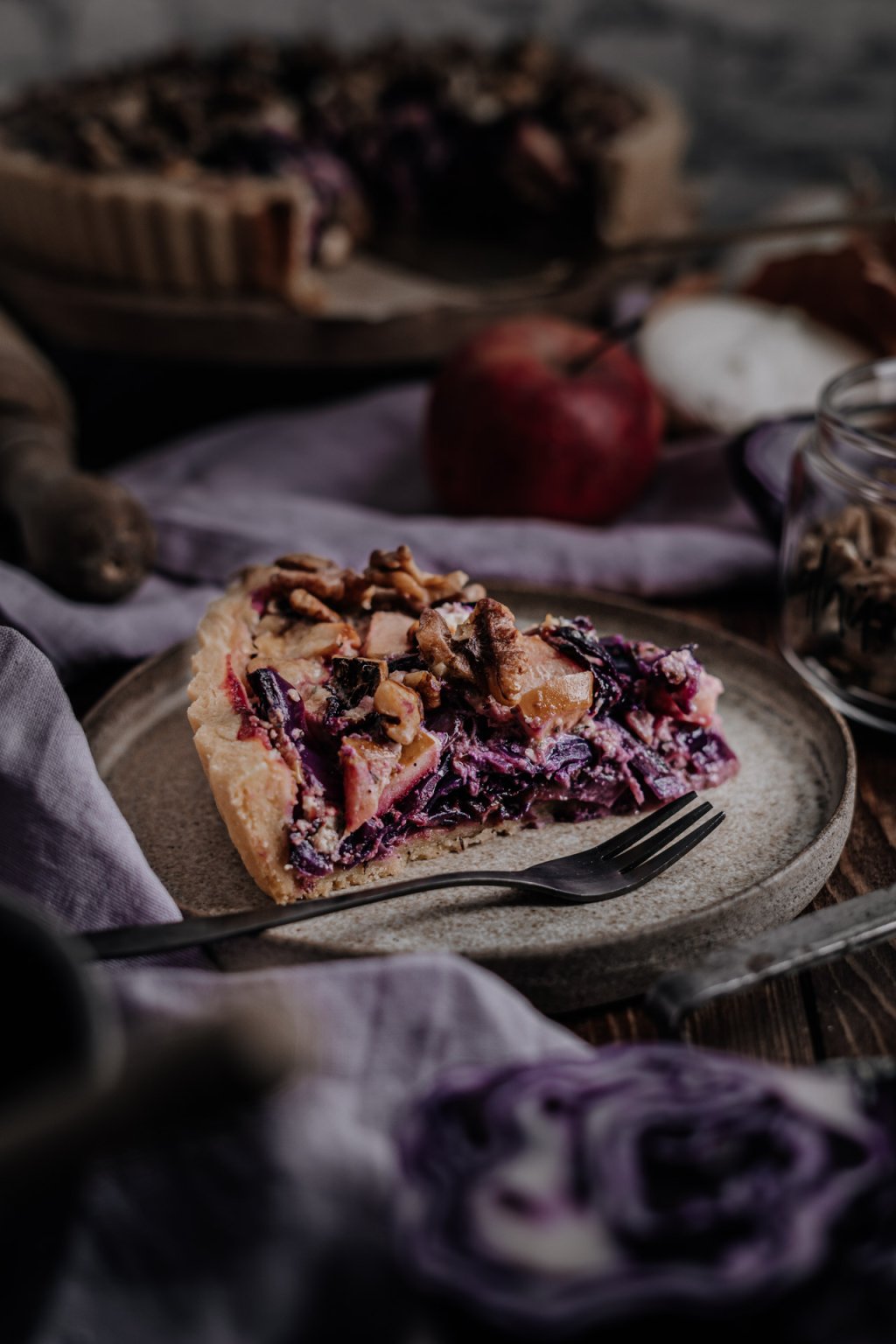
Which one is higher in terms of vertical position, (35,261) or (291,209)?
(291,209)

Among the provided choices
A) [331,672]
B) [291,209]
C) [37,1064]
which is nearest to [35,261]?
[291,209]

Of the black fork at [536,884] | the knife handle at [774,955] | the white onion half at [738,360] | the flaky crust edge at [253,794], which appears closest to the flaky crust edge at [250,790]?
the flaky crust edge at [253,794]

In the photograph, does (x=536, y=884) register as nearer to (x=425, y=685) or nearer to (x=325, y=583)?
(x=425, y=685)

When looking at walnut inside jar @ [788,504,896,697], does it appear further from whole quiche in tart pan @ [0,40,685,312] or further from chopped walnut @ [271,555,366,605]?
whole quiche in tart pan @ [0,40,685,312]

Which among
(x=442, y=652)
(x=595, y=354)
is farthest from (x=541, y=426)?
(x=442, y=652)

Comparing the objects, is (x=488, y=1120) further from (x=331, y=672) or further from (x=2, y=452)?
(x=2, y=452)

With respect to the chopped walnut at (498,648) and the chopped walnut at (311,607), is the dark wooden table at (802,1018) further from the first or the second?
the chopped walnut at (311,607)

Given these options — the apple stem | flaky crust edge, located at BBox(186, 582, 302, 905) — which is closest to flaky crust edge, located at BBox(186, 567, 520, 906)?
flaky crust edge, located at BBox(186, 582, 302, 905)
